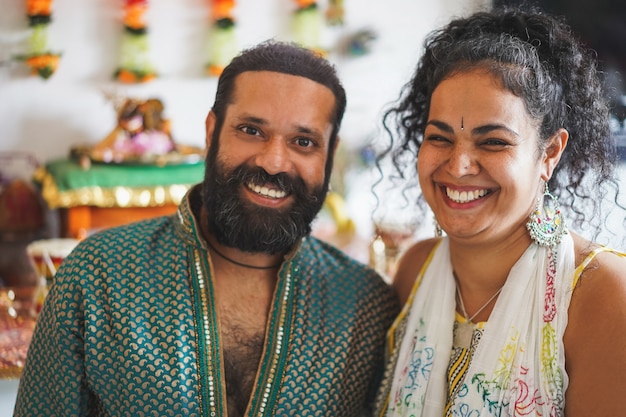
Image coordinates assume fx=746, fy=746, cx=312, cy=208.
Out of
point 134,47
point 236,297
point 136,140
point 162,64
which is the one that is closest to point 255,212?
point 236,297

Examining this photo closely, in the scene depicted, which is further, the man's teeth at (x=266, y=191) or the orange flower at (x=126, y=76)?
the orange flower at (x=126, y=76)

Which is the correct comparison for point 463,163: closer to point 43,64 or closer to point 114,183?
point 114,183

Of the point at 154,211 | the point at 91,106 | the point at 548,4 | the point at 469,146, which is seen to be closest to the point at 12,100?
the point at 91,106

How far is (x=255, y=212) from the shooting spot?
2.19 meters

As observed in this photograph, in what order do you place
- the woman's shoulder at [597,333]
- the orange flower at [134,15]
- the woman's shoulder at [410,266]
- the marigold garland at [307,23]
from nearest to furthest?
the woman's shoulder at [597,333] → the woman's shoulder at [410,266] → the orange flower at [134,15] → the marigold garland at [307,23]

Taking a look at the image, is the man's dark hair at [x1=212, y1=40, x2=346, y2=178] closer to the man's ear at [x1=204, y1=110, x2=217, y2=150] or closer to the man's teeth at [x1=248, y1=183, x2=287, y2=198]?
the man's ear at [x1=204, y1=110, x2=217, y2=150]

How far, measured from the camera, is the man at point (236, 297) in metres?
2.03

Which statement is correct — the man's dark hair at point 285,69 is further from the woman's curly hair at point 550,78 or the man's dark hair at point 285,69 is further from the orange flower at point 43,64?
the orange flower at point 43,64

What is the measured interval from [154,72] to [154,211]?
1.41 metres

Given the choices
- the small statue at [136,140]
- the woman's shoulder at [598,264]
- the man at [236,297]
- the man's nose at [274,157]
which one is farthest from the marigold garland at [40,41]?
the woman's shoulder at [598,264]

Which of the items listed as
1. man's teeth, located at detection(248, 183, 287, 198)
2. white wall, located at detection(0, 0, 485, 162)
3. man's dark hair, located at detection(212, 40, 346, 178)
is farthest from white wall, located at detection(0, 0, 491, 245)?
man's teeth, located at detection(248, 183, 287, 198)

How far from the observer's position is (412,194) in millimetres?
2625

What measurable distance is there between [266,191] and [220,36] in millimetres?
4281

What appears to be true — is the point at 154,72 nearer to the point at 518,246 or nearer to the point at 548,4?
the point at 548,4
